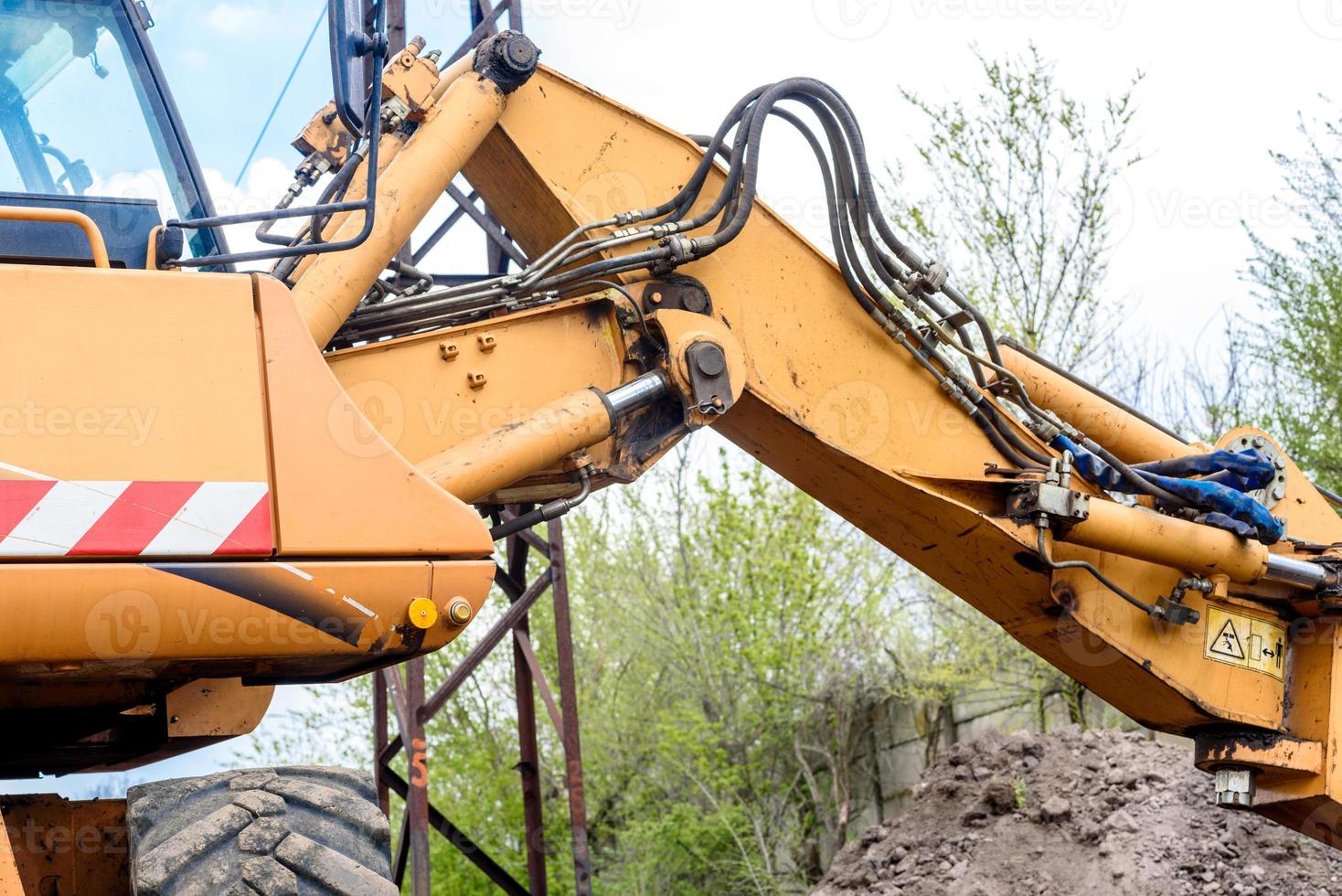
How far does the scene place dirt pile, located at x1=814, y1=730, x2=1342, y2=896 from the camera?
257 inches

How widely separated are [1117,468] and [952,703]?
25.1ft

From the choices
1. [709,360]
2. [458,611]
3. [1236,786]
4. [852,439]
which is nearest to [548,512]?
[709,360]

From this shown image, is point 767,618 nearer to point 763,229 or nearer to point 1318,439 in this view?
point 1318,439

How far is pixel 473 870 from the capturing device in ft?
43.6

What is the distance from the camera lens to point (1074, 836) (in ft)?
23.2

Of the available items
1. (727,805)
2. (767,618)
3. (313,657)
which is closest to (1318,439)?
(767,618)

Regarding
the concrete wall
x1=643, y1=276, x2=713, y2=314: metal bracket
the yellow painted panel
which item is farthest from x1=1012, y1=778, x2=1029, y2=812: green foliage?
the yellow painted panel

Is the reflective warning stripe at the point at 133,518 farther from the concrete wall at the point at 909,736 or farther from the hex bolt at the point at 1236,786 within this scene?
the concrete wall at the point at 909,736

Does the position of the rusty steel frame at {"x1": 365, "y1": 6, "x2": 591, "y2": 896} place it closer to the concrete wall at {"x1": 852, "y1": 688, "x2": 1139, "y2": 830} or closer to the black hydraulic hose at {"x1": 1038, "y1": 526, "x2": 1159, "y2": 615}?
the black hydraulic hose at {"x1": 1038, "y1": 526, "x2": 1159, "y2": 615}

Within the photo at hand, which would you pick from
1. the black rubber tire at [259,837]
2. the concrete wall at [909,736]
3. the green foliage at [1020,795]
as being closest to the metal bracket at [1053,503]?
the black rubber tire at [259,837]

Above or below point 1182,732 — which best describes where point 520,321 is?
above

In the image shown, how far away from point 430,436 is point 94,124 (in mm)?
1151

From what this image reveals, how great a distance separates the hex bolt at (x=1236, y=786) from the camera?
4730 mm

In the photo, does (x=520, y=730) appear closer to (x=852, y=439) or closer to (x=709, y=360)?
(x=852, y=439)
